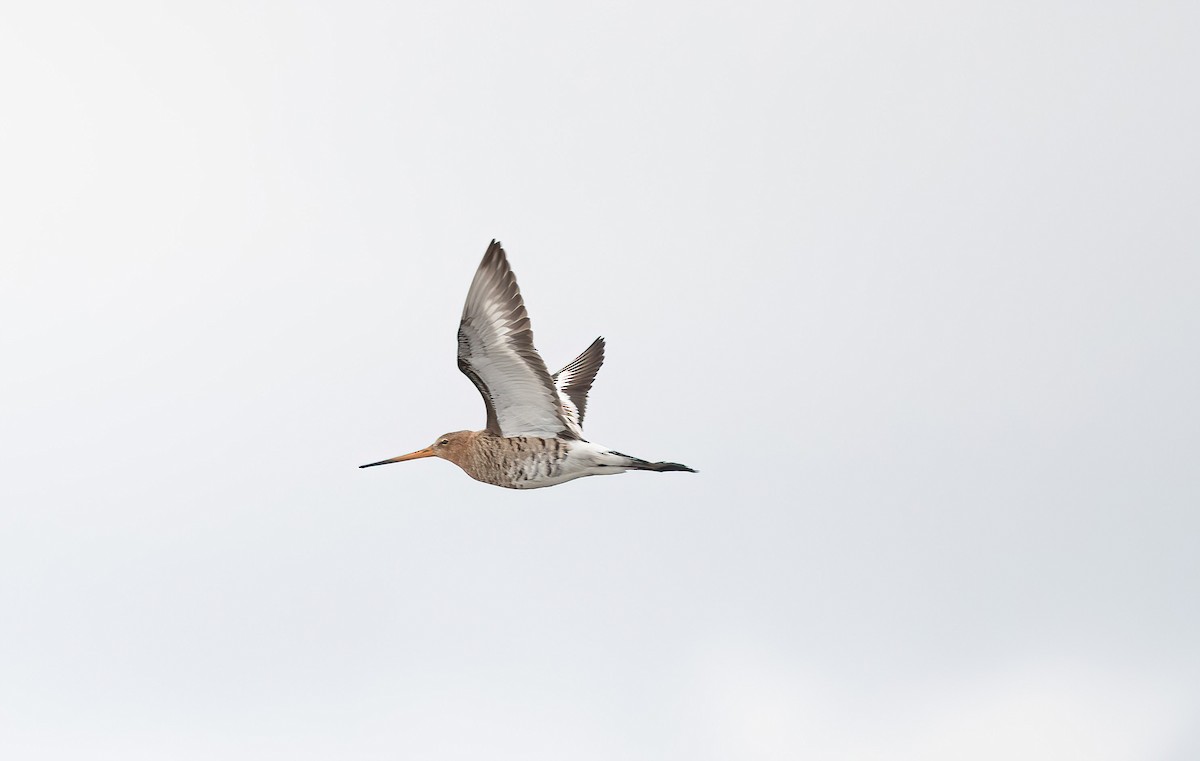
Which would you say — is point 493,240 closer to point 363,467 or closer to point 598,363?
point 363,467

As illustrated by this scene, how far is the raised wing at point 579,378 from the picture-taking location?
25.8 m

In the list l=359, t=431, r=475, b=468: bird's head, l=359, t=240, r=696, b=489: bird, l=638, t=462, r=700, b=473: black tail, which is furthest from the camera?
l=359, t=431, r=475, b=468: bird's head

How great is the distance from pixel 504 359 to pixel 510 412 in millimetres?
1235

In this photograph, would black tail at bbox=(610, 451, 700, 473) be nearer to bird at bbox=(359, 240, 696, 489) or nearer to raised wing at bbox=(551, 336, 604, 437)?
bird at bbox=(359, 240, 696, 489)

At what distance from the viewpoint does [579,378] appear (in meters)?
26.8

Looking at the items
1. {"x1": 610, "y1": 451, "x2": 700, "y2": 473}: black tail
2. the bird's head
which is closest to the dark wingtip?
{"x1": 610, "y1": 451, "x2": 700, "y2": 473}: black tail

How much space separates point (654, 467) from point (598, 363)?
557 centimetres

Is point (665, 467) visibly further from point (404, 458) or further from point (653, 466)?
point (404, 458)

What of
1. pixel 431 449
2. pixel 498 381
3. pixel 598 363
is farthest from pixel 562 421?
pixel 598 363

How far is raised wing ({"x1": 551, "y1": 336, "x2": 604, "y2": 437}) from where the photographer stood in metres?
25.8

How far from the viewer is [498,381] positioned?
21.9m

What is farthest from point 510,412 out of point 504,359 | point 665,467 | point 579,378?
point 579,378

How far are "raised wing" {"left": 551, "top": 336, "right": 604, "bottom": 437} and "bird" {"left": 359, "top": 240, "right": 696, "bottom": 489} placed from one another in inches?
65.5

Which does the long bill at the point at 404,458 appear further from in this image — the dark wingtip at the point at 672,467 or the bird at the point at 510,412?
the dark wingtip at the point at 672,467
